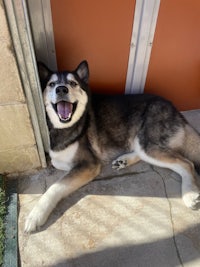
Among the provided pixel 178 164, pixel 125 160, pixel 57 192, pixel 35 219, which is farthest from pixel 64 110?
pixel 178 164

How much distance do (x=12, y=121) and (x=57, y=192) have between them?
2.55ft

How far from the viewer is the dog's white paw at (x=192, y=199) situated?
2449 millimetres

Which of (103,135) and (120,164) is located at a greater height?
(103,135)

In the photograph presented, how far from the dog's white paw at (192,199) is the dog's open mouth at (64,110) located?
1.36 metres

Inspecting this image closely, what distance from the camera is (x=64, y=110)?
7.99 ft

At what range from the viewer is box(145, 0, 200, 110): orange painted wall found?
2629mm

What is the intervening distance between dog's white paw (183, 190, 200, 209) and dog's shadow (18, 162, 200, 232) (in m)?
0.11

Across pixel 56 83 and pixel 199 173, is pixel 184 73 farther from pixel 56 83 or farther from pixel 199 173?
pixel 56 83

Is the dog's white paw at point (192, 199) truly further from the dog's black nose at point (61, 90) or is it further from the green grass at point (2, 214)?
the green grass at point (2, 214)

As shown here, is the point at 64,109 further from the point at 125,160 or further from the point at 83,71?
the point at 125,160

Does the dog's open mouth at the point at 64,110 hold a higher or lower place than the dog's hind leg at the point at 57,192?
higher

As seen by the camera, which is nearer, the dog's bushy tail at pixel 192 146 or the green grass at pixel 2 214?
the green grass at pixel 2 214

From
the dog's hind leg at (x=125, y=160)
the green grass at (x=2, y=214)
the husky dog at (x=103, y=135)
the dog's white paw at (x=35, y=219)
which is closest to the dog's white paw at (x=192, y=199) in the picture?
the husky dog at (x=103, y=135)

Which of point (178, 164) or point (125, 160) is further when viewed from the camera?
point (125, 160)
